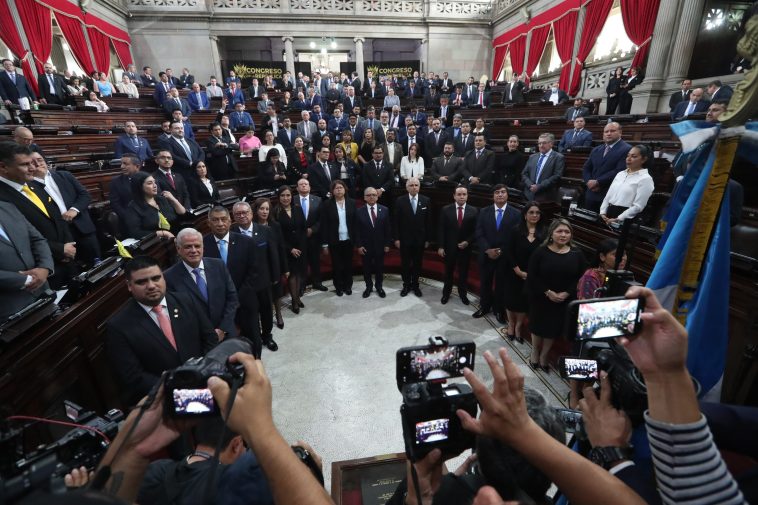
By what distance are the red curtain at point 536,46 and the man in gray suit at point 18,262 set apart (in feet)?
52.6

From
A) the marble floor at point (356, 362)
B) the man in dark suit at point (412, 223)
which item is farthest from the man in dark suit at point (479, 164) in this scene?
the marble floor at point (356, 362)

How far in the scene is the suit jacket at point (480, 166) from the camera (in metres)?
5.62

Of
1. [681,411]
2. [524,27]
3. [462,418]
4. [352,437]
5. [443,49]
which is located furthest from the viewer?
[443,49]

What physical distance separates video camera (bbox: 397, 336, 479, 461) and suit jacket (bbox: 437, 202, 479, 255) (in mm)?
3356

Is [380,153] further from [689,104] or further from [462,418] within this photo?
[689,104]

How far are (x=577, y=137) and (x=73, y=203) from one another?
7.27 metres

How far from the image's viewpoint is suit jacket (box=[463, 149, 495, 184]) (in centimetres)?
562

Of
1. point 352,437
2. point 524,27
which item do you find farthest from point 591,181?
point 524,27

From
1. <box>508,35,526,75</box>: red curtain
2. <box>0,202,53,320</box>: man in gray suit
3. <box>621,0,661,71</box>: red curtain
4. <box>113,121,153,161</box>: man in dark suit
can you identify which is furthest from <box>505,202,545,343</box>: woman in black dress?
<box>508,35,526,75</box>: red curtain

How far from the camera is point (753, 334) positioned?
196cm

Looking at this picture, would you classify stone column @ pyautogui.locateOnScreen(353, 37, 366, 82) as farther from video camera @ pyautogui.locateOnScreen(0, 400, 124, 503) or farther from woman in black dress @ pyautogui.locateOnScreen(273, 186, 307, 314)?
video camera @ pyautogui.locateOnScreen(0, 400, 124, 503)

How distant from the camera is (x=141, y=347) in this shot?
1951mm

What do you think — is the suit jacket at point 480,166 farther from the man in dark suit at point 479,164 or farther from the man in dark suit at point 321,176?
the man in dark suit at point 321,176

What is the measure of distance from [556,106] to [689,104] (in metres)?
3.30
